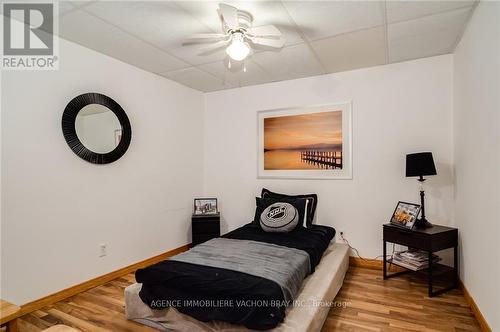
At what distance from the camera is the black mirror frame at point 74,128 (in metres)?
2.56

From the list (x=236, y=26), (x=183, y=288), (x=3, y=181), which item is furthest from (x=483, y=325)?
(x=3, y=181)

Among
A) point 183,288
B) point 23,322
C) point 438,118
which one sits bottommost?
point 23,322

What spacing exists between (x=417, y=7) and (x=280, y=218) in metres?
2.27

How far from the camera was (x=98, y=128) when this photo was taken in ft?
9.26

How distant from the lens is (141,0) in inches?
78.1

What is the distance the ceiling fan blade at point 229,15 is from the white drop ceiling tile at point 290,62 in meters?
0.89

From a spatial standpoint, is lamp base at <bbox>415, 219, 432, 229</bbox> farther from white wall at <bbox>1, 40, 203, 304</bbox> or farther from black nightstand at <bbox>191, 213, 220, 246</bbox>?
white wall at <bbox>1, 40, 203, 304</bbox>

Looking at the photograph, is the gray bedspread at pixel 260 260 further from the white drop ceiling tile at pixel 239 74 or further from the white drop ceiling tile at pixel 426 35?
the white drop ceiling tile at pixel 426 35

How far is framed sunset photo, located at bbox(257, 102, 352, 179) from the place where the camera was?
11.2 ft

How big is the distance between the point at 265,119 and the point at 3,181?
2.94 m

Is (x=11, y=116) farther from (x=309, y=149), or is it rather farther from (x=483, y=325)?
(x=483, y=325)

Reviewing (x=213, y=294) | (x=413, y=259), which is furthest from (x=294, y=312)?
(x=413, y=259)

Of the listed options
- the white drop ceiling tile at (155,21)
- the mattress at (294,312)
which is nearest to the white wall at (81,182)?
the white drop ceiling tile at (155,21)

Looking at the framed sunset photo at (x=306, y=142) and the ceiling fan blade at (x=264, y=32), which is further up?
the ceiling fan blade at (x=264, y=32)
